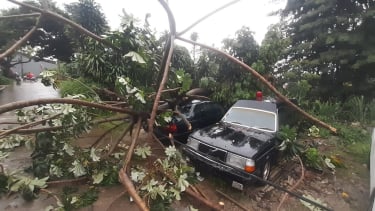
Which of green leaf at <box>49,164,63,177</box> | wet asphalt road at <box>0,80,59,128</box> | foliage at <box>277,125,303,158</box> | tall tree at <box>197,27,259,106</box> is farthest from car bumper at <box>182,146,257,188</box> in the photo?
wet asphalt road at <box>0,80,59,128</box>

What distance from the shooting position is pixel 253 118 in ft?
17.1

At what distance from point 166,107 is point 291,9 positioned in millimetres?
8763

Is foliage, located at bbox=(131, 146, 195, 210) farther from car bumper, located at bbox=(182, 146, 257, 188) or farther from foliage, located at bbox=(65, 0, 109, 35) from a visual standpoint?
foliage, located at bbox=(65, 0, 109, 35)

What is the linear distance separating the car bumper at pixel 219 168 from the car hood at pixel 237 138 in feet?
0.93

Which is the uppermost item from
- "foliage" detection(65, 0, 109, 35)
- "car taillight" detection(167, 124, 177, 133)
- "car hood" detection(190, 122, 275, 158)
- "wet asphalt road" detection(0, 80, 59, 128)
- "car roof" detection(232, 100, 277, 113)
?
"foliage" detection(65, 0, 109, 35)

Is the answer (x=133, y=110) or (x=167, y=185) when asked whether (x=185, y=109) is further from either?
(x=167, y=185)

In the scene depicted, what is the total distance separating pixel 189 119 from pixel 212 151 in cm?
209

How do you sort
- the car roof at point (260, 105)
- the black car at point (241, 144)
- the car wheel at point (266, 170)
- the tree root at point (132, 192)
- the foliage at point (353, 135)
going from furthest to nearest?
the foliage at point (353, 135)
the car roof at point (260, 105)
the car wheel at point (266, 170)
the black car at point (241, 144)
the tree root at point (132, 192)

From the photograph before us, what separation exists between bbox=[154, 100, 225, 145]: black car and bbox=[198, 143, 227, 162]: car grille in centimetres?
93

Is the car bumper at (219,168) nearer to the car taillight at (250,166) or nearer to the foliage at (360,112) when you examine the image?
the car taillight at (250,166)

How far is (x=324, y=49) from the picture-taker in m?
10.5

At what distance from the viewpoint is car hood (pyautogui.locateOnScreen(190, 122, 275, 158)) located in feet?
13.8

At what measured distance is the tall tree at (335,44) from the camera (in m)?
9.16

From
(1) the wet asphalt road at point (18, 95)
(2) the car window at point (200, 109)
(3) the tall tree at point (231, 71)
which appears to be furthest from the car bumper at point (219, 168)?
(1) the wet asphalt road at point (18, 95)
